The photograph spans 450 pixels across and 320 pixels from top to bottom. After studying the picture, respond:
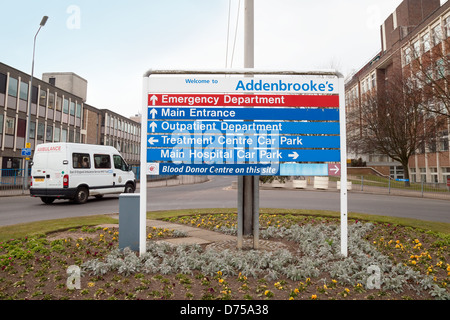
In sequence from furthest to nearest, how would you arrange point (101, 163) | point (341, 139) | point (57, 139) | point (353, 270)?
point (57, 139) < point (101, 163) < point (341, 139) < point (353, 270)

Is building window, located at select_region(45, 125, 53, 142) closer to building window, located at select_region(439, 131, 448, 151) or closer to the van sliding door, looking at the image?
the van sliding door

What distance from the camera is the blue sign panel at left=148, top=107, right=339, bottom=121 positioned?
5.18 metres

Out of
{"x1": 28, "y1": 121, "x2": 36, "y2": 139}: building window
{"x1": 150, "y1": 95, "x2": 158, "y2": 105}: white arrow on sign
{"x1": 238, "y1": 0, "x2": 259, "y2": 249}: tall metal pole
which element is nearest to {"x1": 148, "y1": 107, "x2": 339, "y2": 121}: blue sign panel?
{"x1": 150, "y1": 95, "x2": 158, "y2": 105}: white arrow on sign

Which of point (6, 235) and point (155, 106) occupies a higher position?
point (155, 106)

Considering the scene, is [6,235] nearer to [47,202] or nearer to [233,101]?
[233,101]

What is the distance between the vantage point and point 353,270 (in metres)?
4.12

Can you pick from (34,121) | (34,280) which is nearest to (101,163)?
(34,280)

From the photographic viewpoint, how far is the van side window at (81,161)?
13.4m

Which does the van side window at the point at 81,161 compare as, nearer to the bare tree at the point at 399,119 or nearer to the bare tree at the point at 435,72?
the bare tree at the point at 435,72

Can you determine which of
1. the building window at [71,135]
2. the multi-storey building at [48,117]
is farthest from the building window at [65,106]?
the building window at [71,135]

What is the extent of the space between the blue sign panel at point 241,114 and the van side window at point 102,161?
10652 millimetres

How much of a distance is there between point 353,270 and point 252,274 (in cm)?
142

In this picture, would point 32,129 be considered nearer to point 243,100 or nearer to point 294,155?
point 243,100

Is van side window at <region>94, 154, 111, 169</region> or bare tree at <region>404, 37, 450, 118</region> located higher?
bare tree at <region>404, 37, 450, 118</region>
